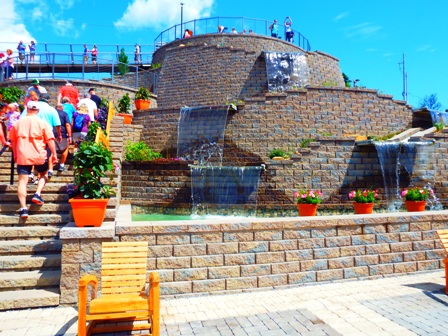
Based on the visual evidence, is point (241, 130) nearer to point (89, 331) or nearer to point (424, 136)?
point (424, 136)

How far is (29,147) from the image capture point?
245 inches

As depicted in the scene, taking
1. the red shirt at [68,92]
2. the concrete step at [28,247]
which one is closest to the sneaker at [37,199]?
the concrete step at [28,247]

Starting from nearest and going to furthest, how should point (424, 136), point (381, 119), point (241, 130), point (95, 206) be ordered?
point (95, 206) < point (424, 136) < point (241, 130) < point (381, 119)

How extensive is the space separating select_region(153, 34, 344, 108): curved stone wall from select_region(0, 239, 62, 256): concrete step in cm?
1639

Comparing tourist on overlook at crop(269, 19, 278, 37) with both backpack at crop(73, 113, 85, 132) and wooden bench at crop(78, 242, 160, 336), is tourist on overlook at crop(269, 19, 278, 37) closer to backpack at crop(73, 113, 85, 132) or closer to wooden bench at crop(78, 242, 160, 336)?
backpack at crop(73, 113, 85, 132)

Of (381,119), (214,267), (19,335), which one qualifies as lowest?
(19,335)

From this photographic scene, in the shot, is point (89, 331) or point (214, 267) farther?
point (214, 267)

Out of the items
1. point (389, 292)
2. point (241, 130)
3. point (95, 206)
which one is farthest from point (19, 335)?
point (241, 130)

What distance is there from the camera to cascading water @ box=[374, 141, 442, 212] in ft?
45.5

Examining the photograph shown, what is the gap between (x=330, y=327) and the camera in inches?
161

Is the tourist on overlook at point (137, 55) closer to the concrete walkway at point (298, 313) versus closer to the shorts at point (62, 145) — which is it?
the shorts at point (62, 145)

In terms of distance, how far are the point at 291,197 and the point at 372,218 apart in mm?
7497

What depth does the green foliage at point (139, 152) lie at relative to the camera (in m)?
15.0

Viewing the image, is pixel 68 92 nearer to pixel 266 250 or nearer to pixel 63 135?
pixel 63 135
